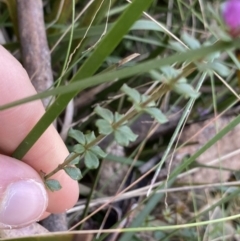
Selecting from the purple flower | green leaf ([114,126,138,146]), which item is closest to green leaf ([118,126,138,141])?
green leaf ([114,126,138,146])

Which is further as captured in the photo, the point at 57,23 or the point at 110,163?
the point at 110,163

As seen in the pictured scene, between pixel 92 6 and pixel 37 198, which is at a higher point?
pixel 92 6

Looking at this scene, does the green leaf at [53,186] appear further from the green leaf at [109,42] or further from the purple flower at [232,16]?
the purple flower at [232,16]

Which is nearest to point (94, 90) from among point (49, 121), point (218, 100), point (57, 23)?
point (57, 23)

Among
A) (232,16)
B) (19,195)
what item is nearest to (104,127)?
(232,16)

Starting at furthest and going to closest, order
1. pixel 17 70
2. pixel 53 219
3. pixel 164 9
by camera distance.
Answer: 1. pixel 164 9
2. pixel 53 219
3. pixel 17 70

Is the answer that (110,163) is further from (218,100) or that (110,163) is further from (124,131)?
(124,131)
